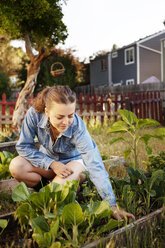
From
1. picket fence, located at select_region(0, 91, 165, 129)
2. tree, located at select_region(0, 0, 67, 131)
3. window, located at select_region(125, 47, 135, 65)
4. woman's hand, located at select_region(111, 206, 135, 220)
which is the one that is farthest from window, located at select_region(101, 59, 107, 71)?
woman's hand, located at select_region(111, 206, 135, 220)

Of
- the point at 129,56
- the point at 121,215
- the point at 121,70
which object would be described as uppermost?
the point at 129,56

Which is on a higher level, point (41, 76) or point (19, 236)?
point (41, 76)

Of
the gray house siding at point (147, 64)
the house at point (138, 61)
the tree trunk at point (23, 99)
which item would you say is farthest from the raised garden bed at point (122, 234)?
the gray house siding at point (147, 64)

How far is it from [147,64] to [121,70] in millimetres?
2716

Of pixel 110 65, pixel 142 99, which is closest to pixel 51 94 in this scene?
pixel 142 99

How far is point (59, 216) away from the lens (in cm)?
155

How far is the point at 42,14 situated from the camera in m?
5.82

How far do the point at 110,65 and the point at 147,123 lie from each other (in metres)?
26.3

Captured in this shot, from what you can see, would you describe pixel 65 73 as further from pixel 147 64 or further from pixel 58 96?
pixel 58 96

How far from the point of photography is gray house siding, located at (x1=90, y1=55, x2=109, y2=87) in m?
29.0

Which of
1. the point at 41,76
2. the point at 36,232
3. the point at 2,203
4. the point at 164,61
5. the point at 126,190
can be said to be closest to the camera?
the point at 36,232

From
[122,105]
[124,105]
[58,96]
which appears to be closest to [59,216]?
[58,96]

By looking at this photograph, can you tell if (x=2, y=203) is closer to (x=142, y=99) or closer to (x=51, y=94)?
(x=51, y=94)

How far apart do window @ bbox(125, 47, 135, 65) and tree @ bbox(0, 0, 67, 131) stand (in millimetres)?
19712
